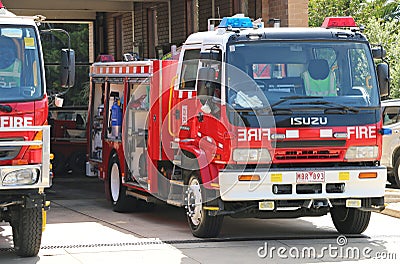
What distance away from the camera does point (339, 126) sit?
11008 millimetres

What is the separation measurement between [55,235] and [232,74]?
135 inches

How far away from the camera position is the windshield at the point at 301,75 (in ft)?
36.0

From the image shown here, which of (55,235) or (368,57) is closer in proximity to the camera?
(368,57)

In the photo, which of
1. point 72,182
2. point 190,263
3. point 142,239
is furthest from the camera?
point 72,182

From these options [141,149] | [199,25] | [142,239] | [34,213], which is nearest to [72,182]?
[199,25]

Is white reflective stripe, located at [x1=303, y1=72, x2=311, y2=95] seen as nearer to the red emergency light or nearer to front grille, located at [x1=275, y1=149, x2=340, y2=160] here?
front grille, located at [x1=275, y1=149, x2=340, y2=160]

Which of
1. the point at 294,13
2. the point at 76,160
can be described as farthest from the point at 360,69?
the point at 76,160

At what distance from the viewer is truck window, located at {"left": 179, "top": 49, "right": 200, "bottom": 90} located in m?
12.0

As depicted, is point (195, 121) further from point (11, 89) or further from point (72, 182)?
point (72, 182)

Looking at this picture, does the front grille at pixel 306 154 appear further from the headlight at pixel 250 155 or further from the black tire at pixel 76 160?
the black tire at pixel 76 160

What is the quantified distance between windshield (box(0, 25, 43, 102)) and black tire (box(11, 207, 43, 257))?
1.30 m

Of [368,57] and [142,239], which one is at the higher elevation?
[368,57]

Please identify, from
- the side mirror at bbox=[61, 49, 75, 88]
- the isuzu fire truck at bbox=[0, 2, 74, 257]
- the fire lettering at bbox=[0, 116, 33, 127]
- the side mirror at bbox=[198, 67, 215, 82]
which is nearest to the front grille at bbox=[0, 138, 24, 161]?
the isuzu fire truck at bbox=[0, 2, 74, 257]

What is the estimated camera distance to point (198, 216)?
37.9 ft
